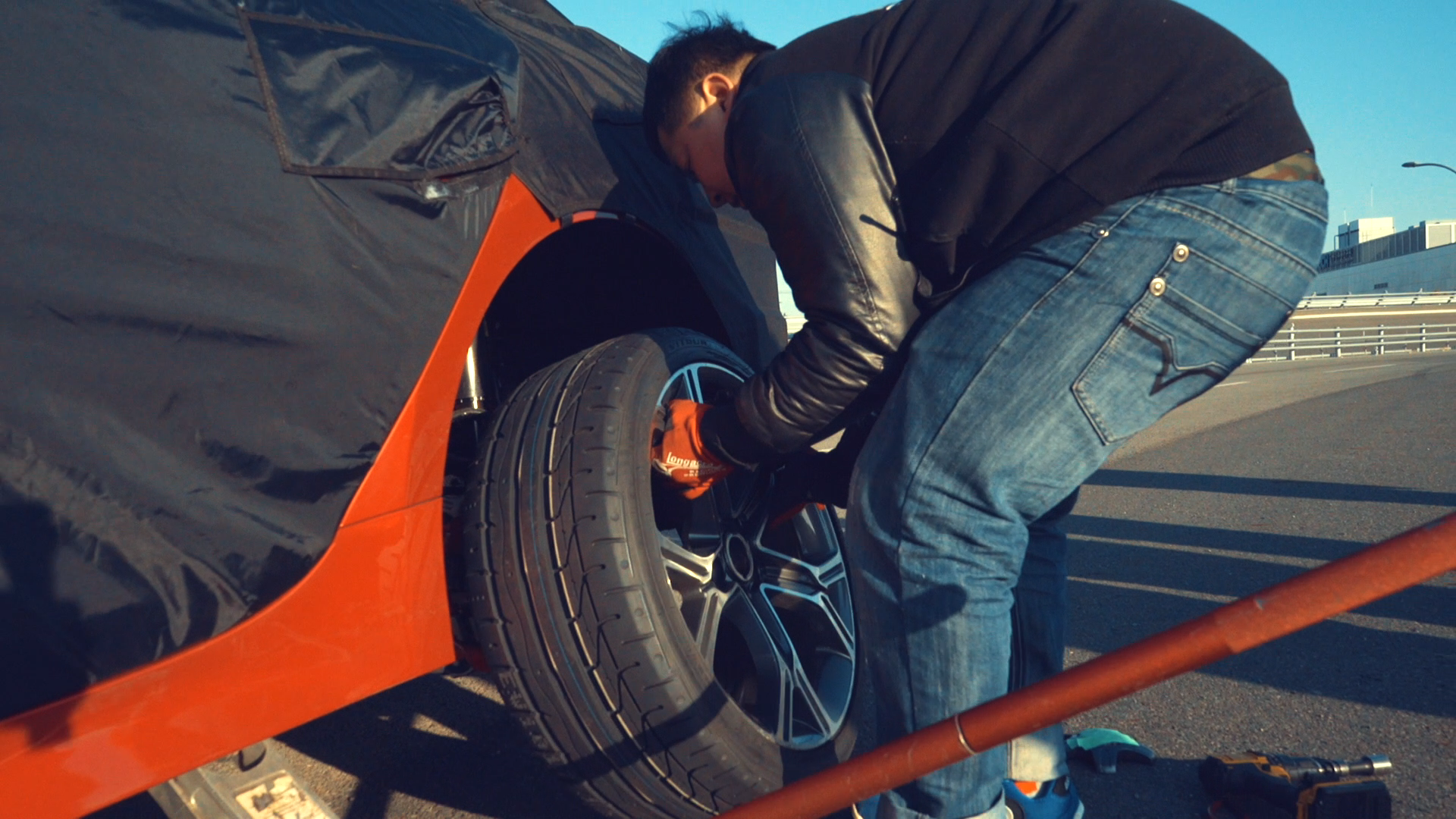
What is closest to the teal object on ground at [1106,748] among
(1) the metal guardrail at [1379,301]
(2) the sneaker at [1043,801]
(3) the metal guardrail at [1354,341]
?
(2) the sneaker at [1043,801]

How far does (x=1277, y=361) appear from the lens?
25844mm

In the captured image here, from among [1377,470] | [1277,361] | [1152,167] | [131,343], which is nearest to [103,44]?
[131,343]

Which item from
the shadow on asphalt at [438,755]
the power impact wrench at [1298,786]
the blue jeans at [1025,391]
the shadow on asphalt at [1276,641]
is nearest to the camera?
the blue jeans at [1025,391]

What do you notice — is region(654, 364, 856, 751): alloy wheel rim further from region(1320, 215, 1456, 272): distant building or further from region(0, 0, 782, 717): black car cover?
region(1320, 215, 1456, 272): distant building

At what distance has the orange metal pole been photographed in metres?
1.02

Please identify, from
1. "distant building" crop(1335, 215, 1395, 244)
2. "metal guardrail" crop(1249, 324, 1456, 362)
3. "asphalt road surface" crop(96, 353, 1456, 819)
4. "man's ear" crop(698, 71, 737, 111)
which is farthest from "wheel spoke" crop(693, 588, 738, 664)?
"distant building" crop(1335, 215, 1395, 244)

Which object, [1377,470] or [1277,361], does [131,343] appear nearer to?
[1377,470]

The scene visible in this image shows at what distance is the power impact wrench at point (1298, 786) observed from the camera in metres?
1.85

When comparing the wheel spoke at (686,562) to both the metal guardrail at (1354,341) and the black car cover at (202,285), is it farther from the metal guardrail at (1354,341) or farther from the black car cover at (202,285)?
the metal guardrail at (1354,341)

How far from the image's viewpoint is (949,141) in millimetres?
1602

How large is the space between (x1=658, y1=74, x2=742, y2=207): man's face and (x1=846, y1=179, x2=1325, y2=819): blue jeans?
58 cm

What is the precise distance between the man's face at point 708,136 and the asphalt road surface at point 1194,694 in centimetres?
131

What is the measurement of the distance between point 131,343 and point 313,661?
0.53 metres

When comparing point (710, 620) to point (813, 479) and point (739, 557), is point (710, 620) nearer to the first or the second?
point (739, 557)
